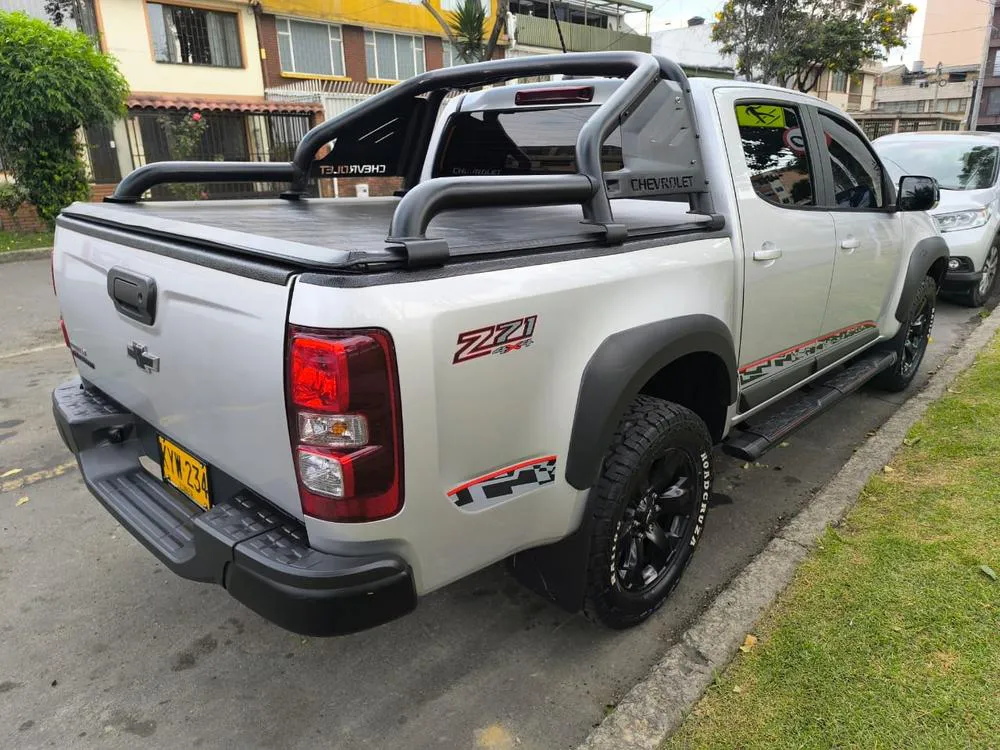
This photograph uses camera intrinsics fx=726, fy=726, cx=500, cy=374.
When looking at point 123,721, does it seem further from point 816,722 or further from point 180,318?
point 816,722

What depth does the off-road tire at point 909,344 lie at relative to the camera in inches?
183

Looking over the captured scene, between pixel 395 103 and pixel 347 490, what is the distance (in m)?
2.63

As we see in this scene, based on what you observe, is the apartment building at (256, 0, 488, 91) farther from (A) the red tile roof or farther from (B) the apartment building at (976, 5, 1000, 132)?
(B) the apartment building at (976, 5, 1000, 132)

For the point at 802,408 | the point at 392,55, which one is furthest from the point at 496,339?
the point at 392,55

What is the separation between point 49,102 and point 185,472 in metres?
12.5

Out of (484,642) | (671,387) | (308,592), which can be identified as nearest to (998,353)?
(671,387)

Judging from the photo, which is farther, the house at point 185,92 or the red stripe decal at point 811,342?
the house at point 185,92

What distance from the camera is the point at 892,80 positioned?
61.6 metres

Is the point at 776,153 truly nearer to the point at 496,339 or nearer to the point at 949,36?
the point at 496,339

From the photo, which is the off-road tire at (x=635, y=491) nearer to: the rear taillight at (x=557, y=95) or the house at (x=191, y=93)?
→ the rear taillight at (x=557, y=95)

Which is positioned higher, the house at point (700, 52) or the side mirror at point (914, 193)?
the house at point (700, 52)

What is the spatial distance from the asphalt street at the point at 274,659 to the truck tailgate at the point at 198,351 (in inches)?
29.3

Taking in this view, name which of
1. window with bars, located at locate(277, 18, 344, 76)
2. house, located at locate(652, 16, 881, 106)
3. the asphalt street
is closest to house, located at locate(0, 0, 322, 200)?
window with bars, located at locate(277, 18, 344, 76)

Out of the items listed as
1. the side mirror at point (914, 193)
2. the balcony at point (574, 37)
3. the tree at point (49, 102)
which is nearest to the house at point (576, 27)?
the balcony at point (574, 37)
